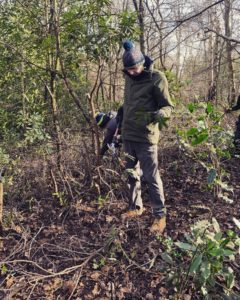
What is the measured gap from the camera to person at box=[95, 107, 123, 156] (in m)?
3.61

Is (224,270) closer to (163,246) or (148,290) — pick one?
(148,290)

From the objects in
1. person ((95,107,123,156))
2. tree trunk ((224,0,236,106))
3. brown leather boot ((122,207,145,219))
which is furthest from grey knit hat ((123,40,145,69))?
tree trunk ((224,0,236,106))

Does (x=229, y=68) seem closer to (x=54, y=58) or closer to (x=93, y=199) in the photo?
(x=54, y=58)

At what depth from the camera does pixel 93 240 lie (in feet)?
10.3

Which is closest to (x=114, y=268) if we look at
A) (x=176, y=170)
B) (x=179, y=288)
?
(x=179, y=288)

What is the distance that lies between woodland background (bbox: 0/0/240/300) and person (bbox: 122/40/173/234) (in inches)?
8.3

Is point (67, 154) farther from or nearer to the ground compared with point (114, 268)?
farther from the ground

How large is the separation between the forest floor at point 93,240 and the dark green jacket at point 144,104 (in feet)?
2.67

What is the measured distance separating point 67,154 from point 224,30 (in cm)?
874

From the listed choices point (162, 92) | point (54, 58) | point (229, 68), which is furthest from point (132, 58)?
point (229, 68)

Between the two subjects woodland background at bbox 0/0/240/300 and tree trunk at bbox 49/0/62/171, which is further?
tree trunk at bbox 49/0/62/171

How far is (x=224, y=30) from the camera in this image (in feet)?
35.7

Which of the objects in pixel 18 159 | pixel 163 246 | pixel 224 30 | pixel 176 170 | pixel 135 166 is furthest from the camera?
pixel 224 30

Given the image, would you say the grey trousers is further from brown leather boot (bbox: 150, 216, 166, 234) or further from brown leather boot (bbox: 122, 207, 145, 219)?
brown leather boot (bbox: 122, 207, 145, 219)
